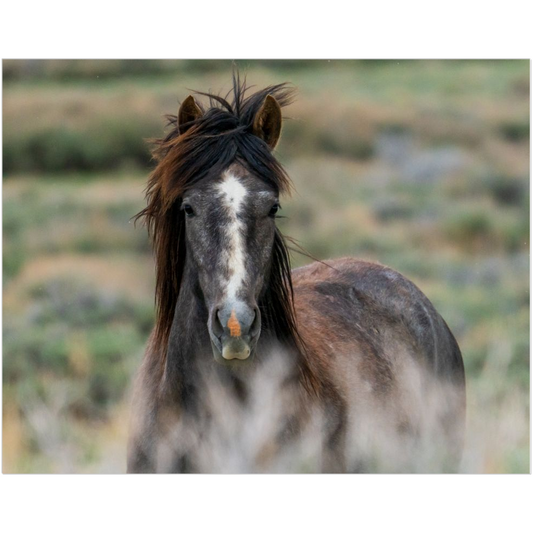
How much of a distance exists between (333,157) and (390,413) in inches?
617

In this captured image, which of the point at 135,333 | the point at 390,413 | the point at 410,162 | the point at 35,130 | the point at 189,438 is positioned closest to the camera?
the point at 189,438

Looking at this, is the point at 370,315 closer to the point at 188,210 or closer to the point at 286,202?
the point at 188,210

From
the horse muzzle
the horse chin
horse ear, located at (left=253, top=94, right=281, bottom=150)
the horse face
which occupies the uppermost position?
horse ear, located at (left=253, top=94, right=281, bottom=150)

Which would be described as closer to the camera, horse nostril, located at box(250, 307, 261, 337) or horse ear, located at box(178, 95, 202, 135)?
horse nostril, located at box(250, 307, 261, 337)

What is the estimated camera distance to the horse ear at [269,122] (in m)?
4.13

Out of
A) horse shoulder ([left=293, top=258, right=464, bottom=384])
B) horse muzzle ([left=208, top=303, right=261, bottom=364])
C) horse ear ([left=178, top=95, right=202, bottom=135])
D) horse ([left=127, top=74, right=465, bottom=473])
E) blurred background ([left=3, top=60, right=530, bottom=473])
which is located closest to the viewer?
horse muzzle ([left=208, top=303, right=261, bottom=364])

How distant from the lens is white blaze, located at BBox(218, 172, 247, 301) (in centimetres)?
362

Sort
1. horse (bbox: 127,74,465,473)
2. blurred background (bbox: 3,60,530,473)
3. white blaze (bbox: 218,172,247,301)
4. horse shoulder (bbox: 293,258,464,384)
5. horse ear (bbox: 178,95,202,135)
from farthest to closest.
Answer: blurred background (bbox: 3,60,530,473) → horse shoulder (bbox: 293,258,464,384) → horse ear (bbox: 178,95,202,135) → horse (bbox: 127,74,465,473) → white blaze (bbox: 218,172,247,301)

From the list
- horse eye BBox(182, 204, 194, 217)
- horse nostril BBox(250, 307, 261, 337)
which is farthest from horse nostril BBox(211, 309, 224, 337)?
horse eye BBox(182, 204, 194, 217)

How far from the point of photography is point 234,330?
138 inches

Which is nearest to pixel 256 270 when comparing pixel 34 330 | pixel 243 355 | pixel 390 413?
pixel 243 355

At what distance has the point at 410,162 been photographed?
2005cm

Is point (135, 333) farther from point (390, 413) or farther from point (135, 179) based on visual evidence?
point (390, 413)

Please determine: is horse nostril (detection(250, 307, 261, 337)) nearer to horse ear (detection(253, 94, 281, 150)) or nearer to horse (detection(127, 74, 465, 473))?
horse (detection(127, 74, 465, 473))
